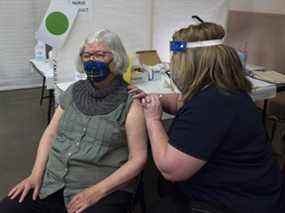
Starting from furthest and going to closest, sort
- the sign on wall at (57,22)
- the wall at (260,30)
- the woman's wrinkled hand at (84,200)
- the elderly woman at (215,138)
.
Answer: the wall at (260,30), the sign on wall at (57,22), the woman's wrinkled hand at (84,200), the elderly woman at (215,138)

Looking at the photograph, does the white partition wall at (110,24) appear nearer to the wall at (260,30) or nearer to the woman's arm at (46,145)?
the woman's arm at (46,145)

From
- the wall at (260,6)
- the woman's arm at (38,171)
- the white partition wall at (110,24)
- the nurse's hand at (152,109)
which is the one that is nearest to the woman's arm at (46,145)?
the woman's arm at (38,171)

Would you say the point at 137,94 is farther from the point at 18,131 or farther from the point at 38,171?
the point at 18,131

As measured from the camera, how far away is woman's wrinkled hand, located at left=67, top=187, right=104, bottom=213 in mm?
1319

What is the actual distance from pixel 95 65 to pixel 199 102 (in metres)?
0.51

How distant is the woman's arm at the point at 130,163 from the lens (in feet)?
4.47

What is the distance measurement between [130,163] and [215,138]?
16.4 inches

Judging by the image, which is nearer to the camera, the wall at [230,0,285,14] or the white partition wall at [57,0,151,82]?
the white partition wall at [57,0,151,82]

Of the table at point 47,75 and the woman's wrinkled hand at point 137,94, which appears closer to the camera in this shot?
the woman's wrinkled hand at point 137,94

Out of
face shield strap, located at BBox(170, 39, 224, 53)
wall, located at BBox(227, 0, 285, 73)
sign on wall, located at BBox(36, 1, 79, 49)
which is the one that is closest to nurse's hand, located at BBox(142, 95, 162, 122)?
face shield strap, located at BBox(170, 39, 224, 53)

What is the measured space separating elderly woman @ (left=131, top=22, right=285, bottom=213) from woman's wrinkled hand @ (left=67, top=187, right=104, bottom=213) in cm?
30

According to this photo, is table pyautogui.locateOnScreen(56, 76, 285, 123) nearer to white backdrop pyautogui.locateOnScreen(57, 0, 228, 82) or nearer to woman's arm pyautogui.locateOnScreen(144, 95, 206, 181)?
white backdrop pyautogui.locateOnScreen(57, 0, 228, 82)

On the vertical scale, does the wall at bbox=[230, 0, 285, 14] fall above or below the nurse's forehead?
above

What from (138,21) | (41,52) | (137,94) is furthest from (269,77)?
(41,52)
